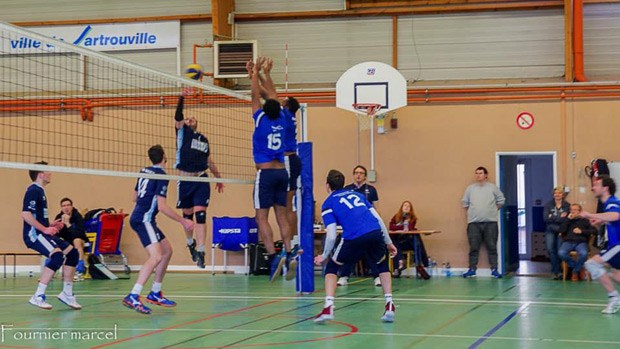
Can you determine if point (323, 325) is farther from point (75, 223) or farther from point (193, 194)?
point (75, 223)

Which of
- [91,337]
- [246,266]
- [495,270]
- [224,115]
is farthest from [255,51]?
[91,337]

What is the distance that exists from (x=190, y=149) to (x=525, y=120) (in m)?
8.70

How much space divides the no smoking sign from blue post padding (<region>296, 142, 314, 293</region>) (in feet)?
22.3

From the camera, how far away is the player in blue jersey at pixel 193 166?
1284 centimetres

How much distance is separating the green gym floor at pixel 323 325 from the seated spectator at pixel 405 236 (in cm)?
256

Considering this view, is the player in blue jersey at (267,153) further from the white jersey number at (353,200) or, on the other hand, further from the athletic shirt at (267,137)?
the white jersey number at (353,200)

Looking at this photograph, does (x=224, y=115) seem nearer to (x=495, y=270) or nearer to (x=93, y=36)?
(x=93, y=36)

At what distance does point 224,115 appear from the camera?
19.2 metres

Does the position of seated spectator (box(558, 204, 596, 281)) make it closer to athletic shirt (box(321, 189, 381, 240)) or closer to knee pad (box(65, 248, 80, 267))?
athletic shirt (box(321, 189, 381, 240))

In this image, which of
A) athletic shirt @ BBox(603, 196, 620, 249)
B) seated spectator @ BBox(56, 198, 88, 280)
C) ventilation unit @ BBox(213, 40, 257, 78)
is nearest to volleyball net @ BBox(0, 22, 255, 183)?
ventilation unit @ BBox(213, 40, 257, 78)

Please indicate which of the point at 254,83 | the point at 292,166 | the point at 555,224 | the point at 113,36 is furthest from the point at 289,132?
the point at 113,36

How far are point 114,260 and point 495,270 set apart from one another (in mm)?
8795

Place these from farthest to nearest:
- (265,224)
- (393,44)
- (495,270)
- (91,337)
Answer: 1. (393,44)
2. (495,270)
3. (265,224)
4. (91,337)

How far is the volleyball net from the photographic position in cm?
1834
